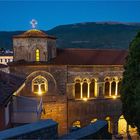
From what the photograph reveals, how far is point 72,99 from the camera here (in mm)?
29469

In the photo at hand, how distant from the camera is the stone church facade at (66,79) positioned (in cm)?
2855

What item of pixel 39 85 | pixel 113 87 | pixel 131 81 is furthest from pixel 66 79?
pixel 131 81

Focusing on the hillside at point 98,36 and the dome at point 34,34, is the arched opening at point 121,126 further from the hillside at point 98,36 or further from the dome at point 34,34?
the hillside at point 98,36

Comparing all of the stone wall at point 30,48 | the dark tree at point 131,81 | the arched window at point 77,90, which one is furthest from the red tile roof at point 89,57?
the dark tree at point 131,81

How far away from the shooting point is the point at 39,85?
28.6 m

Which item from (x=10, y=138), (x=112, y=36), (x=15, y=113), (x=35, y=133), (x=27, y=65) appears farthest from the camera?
(x=112, y=36)

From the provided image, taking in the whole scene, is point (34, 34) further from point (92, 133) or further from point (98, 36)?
point (98, 36)

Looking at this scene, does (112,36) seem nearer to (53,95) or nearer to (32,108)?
(53,95)

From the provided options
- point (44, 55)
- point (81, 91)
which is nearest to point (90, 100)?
point (81, 91)

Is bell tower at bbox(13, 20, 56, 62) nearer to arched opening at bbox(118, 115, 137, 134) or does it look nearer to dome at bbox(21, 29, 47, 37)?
dome at bbox(21, 29, 47, 37)

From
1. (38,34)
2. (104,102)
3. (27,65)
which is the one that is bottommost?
(104,102)

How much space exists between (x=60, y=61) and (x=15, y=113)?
13276mm

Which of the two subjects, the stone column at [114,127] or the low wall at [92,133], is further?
the stone column at [114,127]

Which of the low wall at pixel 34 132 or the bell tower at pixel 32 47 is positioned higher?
the bell tower at pixel 32 47
